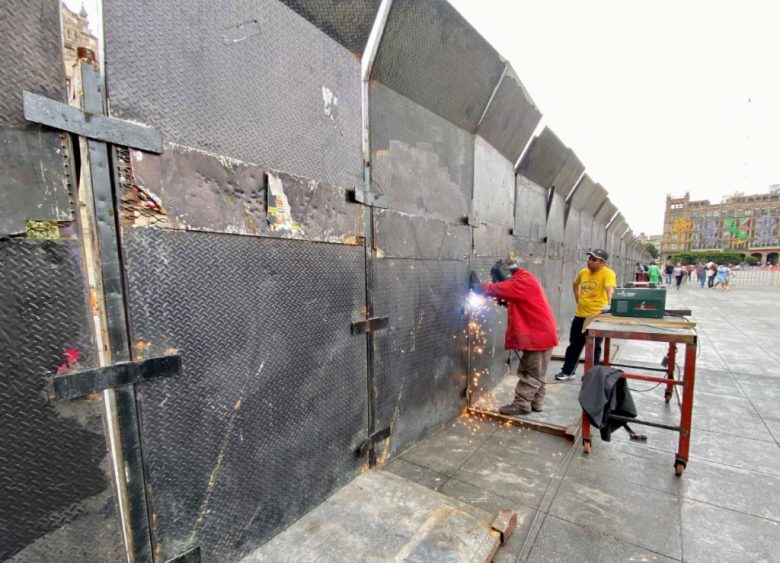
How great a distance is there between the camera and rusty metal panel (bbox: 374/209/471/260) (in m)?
3.13

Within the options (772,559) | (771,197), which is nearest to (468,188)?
(772,559)

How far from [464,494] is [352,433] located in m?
1.05

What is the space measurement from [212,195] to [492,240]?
13.4 feet

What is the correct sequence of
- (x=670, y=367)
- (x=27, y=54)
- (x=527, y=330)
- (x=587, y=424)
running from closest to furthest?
1. (x=27, y=54)
2. (x=587, y=424)
3. (x=527, y=330)
4. (x=670, y=367)

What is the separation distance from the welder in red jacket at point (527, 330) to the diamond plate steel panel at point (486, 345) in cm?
48

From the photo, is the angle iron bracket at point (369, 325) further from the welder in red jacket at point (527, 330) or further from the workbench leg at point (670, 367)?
the workbench leg at point (670, 367)

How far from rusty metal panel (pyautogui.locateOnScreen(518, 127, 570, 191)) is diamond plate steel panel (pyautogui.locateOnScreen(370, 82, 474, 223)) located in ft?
7.48

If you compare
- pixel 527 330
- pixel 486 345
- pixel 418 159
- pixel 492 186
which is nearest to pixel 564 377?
pixel 486 345

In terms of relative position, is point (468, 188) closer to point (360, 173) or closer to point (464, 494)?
point (360, 173)

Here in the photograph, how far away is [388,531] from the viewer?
2279 mm

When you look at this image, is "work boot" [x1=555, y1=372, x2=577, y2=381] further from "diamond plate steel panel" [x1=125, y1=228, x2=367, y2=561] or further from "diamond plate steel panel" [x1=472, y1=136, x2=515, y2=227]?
"diamond plate steel panel" [x1=125, y1=228, x2=367, y2=561]

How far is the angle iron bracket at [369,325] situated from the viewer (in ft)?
9.40

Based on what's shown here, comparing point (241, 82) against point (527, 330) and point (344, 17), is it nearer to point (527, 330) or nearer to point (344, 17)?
point (344, 17)

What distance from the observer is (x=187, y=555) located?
1.83 m
